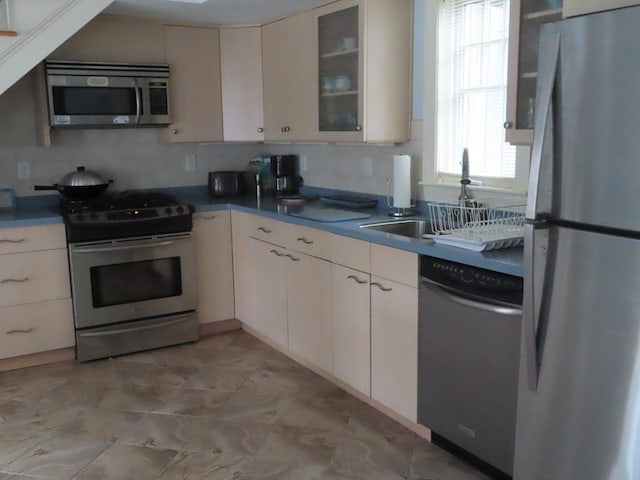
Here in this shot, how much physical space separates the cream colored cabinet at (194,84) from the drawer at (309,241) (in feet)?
4.26

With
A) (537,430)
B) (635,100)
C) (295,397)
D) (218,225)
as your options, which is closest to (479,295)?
(537,430)

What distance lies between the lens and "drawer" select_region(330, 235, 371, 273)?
9.59 feet

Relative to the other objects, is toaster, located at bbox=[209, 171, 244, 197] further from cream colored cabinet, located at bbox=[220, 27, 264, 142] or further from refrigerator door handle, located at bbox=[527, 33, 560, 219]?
refrigerator door handle, located at bbox=[527, 33, 560, 219]

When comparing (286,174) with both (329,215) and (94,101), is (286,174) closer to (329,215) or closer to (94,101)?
(329,215)

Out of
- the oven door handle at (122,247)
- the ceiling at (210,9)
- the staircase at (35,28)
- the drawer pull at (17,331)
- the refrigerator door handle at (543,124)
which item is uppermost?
the ceiling at (210,9)

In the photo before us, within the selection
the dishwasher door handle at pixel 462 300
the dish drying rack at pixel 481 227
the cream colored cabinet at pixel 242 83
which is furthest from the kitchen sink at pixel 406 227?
the cream colored cabinet at pixel 242 83

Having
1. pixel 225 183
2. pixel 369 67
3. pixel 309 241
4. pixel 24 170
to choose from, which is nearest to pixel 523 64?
pixel 369 67

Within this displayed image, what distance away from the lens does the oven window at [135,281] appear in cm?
378

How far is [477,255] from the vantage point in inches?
90.7

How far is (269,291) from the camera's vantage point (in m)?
3.86

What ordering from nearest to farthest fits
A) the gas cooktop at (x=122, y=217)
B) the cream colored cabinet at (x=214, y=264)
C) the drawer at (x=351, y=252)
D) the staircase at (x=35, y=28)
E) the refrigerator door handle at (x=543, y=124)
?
the refrigerator door handle at (x=543, y=124), the drawer at (x=351, y=252), the staircase at (x=35, y=28), the gas cooktop at (x=122, y=217), the cream colored cabinet at (x=214, y=264)

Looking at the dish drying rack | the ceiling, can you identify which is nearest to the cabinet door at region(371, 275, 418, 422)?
the dish drying rack

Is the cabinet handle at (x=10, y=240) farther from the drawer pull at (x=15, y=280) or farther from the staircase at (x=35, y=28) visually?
the staircase at (x=35, y=28)

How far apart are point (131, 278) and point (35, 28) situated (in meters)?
1.54
